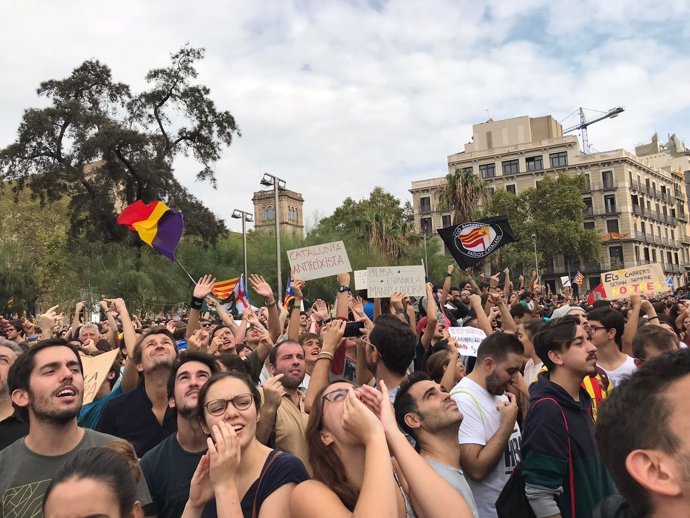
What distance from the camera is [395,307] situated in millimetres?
7512

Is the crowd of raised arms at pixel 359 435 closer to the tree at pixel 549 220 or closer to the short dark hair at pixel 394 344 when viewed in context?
the short dark hair at pixel 394 344

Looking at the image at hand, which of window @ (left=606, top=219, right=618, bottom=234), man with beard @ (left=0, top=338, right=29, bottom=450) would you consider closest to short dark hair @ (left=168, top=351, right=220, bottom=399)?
man with beard @ (left=0, top=338, right=29, bottom=450)

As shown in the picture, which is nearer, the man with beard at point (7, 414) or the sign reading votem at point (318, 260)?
the man with beard at point (7, 414)

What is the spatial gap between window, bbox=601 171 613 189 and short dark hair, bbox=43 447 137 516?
70843 millimetres

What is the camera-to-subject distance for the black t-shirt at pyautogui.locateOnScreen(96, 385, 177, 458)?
12.9 ft

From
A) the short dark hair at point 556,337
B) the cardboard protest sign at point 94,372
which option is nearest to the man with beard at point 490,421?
the short dark hair at point 556,337

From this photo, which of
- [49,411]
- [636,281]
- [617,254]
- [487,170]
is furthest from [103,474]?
[617,254]

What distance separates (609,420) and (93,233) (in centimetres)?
2855

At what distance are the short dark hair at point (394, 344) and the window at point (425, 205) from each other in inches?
2671

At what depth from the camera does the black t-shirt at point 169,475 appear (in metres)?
3.01

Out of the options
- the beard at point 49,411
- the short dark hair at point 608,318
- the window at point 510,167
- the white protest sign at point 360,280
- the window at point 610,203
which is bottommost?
the beard at point 49,411

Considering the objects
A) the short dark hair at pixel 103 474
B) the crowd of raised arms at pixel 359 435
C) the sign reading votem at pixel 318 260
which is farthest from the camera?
the sign reading votem at pixel 318 260

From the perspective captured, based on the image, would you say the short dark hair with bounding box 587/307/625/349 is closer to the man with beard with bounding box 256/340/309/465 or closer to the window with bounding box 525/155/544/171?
the man with beard with bounding box 256/340/309/465

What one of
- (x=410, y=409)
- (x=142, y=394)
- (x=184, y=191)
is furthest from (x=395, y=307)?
(x=184, y=191)
